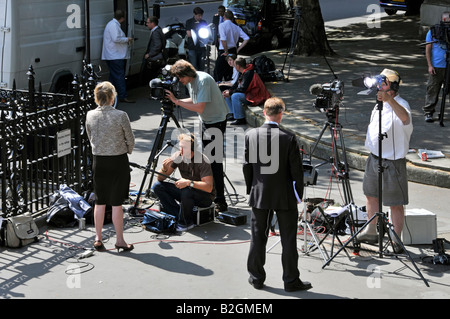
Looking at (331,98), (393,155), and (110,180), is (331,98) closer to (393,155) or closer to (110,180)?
(393,155)

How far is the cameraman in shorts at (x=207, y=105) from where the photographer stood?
9.51 meters

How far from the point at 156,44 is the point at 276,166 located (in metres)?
10.2

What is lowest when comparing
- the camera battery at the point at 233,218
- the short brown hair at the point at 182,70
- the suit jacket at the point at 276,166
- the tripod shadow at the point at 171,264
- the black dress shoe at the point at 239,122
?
the tripod shadow at the point at 171,264

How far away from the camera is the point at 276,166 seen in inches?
281

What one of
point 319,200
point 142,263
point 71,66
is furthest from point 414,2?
point 142,263

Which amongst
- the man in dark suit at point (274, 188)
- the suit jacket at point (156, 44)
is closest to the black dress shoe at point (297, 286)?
the man in dark suit at point (274, 188)

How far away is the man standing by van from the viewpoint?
1588cm

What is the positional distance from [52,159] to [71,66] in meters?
6.09

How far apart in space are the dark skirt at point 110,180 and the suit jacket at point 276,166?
167cm

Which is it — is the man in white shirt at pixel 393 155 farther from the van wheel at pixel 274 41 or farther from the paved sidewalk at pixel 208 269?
the van wheel at pixel 274 41

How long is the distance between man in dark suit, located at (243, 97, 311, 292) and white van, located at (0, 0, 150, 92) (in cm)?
642

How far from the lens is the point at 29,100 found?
9773mm

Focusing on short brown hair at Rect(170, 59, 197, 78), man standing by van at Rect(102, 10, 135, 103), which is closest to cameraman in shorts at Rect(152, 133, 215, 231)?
short brown hair at Rect(170, 59, 197, 78)
